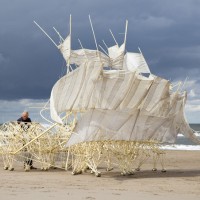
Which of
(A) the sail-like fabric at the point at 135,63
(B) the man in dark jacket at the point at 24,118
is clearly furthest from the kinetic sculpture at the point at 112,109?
(B) the man in dark jacket at the point at 24,118

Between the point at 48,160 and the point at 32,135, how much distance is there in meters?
1.06

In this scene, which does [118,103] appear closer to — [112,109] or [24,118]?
[112,109]

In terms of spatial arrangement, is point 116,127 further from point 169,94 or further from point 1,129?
point 1,129

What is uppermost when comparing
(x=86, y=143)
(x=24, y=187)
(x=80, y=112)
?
(x=80, y=112)

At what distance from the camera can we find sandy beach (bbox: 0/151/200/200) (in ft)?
33.1

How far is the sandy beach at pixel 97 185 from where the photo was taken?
10.1m

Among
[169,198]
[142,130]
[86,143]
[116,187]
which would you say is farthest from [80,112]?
[169,198]

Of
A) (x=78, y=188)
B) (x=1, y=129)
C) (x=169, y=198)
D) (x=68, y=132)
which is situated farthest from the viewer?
(x=1, y=129)

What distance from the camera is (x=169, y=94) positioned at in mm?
13711

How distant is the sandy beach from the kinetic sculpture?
0.69 m

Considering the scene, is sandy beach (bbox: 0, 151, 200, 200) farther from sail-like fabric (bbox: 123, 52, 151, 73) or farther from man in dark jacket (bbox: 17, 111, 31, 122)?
sail-like fabric (bbox: 123, 52, 151, 73)

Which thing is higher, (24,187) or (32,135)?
(32,135)

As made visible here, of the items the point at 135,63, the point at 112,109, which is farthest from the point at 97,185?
the point at 135,63

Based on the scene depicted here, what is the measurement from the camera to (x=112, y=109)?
42.0 feet
